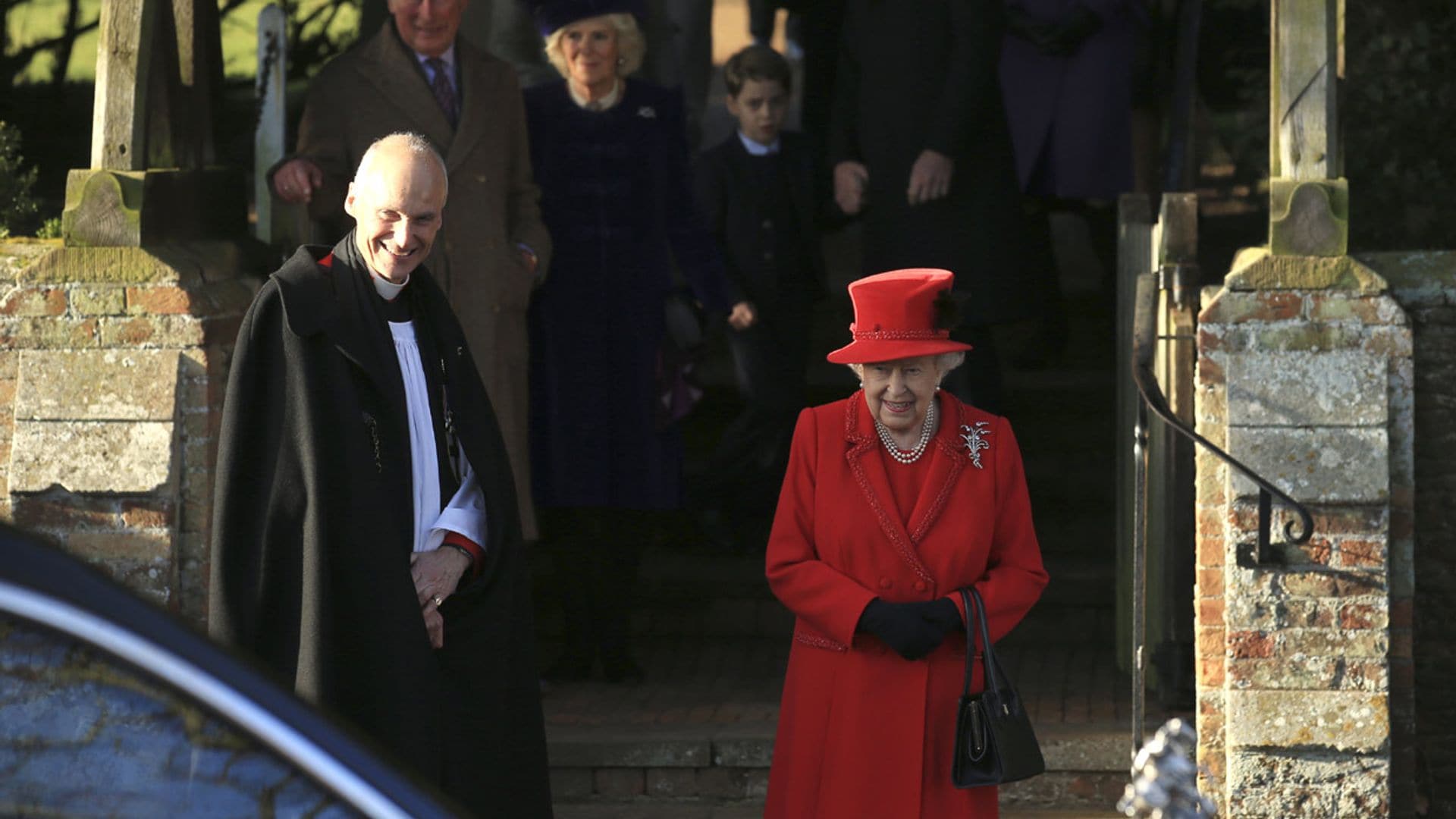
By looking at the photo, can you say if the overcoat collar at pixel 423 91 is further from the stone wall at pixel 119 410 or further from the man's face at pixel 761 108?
the man's face at pixel 761 108

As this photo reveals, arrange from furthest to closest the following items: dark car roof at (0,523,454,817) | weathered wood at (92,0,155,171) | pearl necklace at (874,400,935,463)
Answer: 1. weathered wood at (92,0,155,171)
2. pearl necklace at (874,400,935,463)
3. dark car roof at (0,523,454,817)

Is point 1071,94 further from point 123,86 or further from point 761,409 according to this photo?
point 123,86

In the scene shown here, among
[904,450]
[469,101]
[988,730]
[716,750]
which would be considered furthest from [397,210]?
[716,750]

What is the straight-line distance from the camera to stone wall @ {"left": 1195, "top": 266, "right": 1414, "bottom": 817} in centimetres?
582

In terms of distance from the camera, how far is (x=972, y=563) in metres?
4.24

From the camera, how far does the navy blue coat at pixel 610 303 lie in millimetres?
6590

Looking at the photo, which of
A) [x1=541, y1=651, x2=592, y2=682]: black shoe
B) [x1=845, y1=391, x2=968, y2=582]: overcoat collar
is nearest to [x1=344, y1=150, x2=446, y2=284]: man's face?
[x1=845, y1=391, x2=968, y2=582]: overcoat collar

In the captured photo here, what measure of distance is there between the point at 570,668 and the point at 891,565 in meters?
2.80

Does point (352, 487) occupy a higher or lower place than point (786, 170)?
lower

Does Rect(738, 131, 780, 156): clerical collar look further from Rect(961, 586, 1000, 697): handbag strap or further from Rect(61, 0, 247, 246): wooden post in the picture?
Rect(961, 586, 1000, 697): handbag strap

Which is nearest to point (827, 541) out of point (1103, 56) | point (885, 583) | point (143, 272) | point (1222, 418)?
point (885, 583)

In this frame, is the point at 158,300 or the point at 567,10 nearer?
the point at 158,300

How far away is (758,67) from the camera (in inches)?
269

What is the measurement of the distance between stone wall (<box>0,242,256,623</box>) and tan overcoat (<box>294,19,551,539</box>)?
62cm
